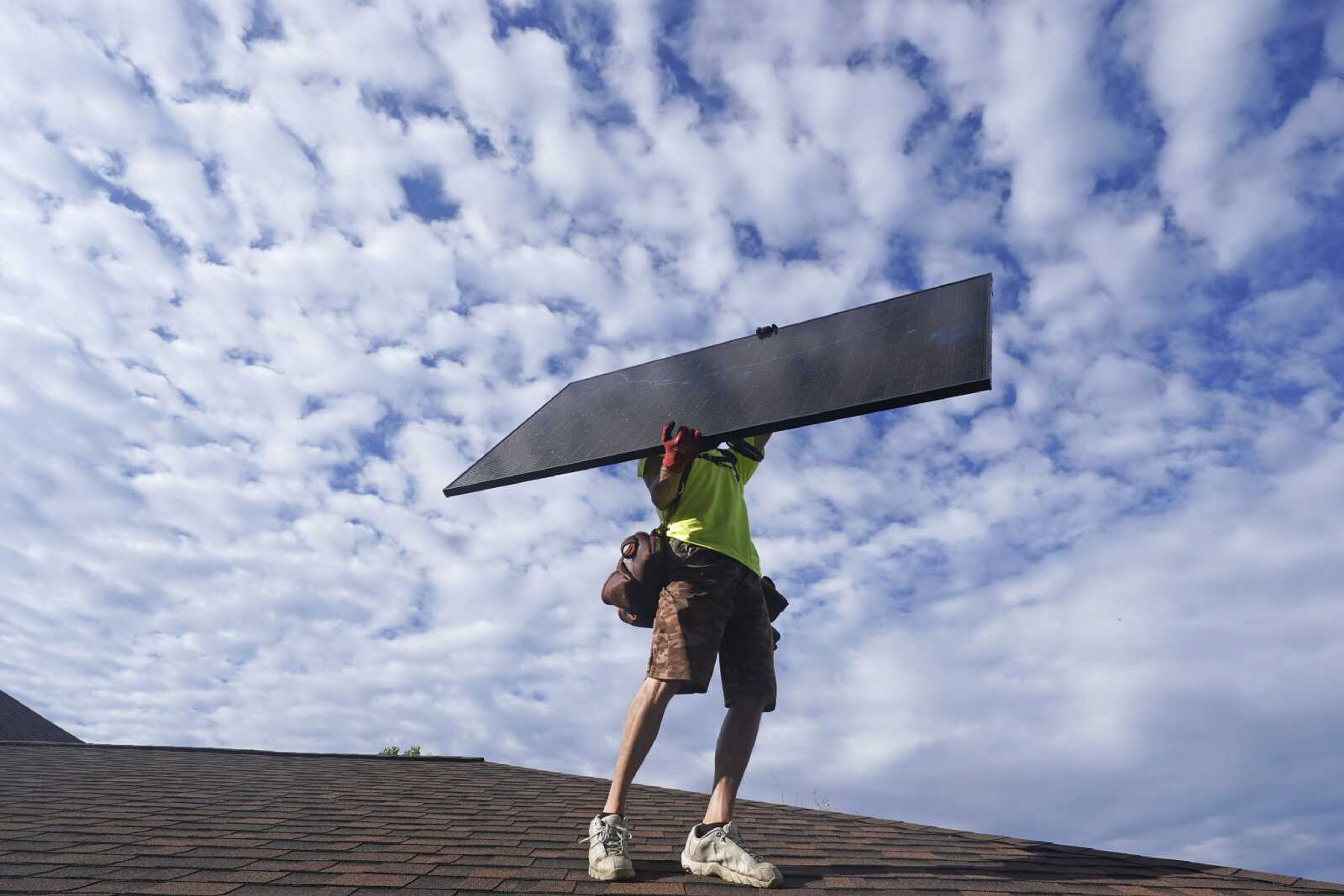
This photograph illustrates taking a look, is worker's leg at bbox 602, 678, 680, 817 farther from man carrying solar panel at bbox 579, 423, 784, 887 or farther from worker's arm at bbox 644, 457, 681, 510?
worker's arm at bbox 644, 457, 681, 510

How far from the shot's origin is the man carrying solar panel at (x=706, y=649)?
2.61m

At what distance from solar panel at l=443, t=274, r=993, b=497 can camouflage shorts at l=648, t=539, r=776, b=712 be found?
41 cm

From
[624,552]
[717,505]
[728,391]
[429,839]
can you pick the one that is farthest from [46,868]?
[728,391]

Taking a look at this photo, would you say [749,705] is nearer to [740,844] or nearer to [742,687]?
[742,687]

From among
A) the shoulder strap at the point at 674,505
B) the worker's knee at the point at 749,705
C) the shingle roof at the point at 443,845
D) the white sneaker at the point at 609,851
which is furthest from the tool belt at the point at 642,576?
the shingle roof at the point at 443,845

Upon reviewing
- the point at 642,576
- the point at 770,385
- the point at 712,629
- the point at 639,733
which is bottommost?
the point at 639,733

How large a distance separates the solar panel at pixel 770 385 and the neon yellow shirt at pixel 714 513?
180 mm

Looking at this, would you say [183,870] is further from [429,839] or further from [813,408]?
[813,408]

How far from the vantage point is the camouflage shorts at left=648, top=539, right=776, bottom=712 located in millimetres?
2674

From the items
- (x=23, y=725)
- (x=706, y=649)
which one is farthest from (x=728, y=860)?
(x=23, y=725)

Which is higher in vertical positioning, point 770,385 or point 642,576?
point 770,385

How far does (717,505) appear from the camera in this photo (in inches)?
115

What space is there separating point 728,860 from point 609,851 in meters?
0.35

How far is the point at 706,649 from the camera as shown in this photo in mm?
2705
